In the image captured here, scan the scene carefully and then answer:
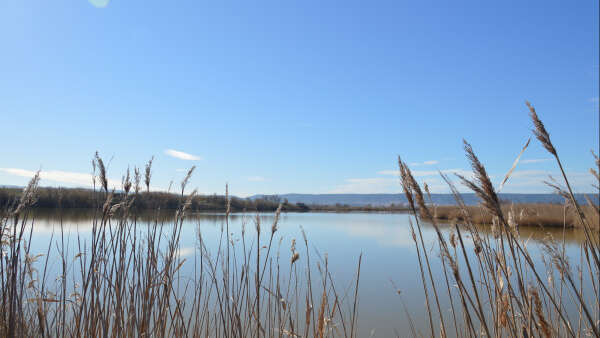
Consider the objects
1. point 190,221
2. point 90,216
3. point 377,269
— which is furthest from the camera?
point 190,221

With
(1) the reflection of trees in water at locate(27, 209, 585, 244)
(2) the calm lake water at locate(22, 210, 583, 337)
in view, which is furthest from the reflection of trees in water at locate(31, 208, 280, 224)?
(2) the calm lake water at locate(22, 210, 583, 337)

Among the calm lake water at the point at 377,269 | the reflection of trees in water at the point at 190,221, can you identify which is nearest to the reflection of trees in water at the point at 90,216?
the reflection of trees in water at the point at 190,221

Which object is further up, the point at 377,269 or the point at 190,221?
the point at 190,221

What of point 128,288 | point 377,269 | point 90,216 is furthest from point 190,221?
point 128,288

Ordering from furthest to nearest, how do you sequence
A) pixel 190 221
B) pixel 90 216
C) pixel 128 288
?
pixel 190 221
pixel 90 216
pixel 128 288

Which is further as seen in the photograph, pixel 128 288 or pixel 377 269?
pixel 377 269

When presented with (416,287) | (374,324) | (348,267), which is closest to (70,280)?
(374,324)

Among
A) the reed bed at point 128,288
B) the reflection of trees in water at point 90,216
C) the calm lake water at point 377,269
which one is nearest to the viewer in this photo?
the reed bed at point 128,288

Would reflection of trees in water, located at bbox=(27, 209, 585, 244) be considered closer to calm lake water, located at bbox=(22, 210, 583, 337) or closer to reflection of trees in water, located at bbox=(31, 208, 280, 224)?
reflection of trees in water, located at bbox=(31, 208, 280, 224)

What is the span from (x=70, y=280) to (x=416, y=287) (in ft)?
17.5

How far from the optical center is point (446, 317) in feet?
14.1

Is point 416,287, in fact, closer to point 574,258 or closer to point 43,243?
point 574,258

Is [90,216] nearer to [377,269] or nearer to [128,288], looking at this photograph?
[128,288]

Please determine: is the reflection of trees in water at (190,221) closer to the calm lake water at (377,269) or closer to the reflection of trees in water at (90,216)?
the reflection of trees in water at (90,216)
